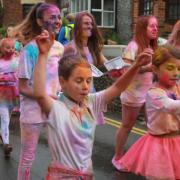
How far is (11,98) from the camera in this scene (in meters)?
7.64

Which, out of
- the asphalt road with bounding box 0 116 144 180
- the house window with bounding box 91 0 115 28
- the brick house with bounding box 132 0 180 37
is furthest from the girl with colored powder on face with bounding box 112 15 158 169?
the house window with bounding box 91 0 115 28

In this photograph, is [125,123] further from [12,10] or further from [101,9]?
[101,9]

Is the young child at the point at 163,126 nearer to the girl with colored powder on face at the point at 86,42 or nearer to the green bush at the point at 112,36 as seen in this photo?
the girl with colored powder on face at the point at 86,42

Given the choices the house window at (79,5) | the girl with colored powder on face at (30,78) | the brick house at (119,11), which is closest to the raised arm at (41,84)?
the girl with colored powder on face at (30,78)

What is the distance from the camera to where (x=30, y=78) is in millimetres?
4535

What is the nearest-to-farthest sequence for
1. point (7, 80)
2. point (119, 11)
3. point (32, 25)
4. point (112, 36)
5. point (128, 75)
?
point (128, 75)
point (32, 25)
point (7, 80)
point (112, 36)
point (119, 11)

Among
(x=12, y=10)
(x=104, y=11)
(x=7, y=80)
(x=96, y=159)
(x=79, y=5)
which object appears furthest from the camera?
(x=79, y=5)

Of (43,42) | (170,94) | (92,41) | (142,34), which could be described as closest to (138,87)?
(142,34)

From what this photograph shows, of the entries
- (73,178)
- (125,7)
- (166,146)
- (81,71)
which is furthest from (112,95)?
(125,7)

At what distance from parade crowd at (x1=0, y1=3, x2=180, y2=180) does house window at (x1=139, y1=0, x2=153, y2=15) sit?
53.4 feet

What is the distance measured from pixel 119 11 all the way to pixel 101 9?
13.3ft

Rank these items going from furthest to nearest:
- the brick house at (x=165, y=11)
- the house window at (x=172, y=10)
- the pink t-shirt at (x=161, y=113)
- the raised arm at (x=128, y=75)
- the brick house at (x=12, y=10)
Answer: the brick house at (x=12, y=10), the house window at (x=172, y=10), the brick house at (x=165, y=11), the pink t-shirt at (x=161, y=113), the raised arm at (x=128, y=75)

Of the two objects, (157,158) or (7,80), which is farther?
(7,80)

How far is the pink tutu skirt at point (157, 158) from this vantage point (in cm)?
433
